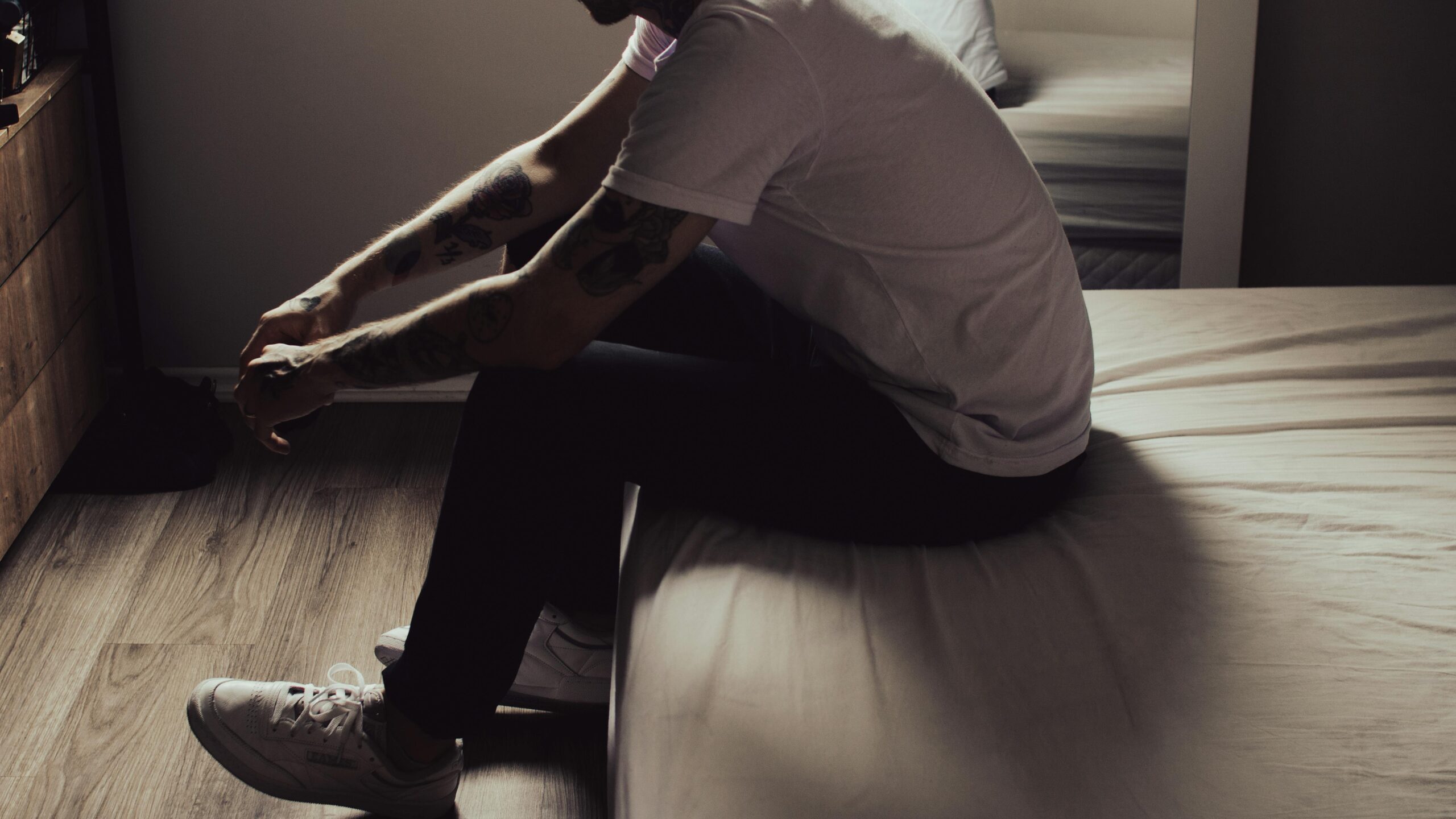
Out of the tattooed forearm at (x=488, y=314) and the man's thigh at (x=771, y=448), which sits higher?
the tattooed forearm at (x=488, y=314)

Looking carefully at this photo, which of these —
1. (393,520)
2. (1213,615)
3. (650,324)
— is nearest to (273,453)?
(393,520)

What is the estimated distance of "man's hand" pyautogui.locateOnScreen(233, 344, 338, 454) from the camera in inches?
44.9

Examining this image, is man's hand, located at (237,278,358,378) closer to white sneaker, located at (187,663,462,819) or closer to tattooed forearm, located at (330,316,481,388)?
tattooed forearm, located at (330,316,481,388)

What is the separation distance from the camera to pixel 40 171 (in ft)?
6.11

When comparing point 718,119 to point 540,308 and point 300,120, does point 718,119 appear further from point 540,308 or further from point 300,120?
point 300,120

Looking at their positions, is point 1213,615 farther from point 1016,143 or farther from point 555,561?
point 555,561

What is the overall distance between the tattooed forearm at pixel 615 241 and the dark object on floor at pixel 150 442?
1.29 m

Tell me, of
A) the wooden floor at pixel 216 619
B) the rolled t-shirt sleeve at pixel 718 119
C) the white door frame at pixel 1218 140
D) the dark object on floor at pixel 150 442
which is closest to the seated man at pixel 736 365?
the rolled t-shirt sleeve at pixel 718 119

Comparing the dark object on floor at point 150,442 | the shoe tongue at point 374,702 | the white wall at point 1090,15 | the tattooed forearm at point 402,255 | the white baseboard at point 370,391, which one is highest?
the white wall at point 1090,15

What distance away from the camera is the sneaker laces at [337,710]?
1241mm

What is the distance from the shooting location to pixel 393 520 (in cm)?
195

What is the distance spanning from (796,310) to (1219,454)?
0.50 m

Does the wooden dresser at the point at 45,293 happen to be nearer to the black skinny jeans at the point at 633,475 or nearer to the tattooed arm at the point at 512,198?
the tattooed arm at the point at 512,198

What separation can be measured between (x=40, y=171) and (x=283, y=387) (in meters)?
1.03
